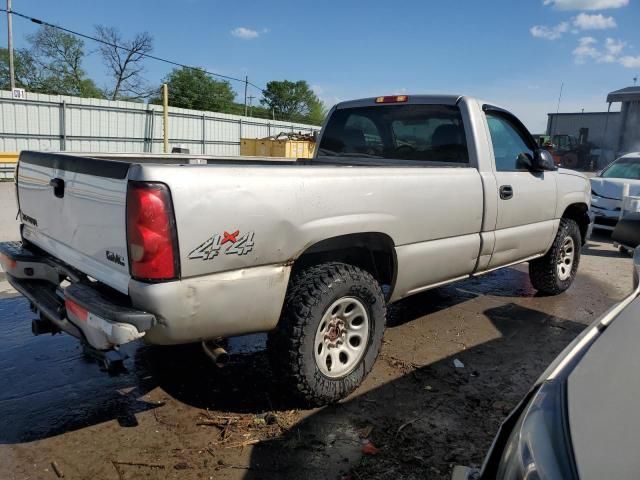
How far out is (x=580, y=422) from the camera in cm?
140

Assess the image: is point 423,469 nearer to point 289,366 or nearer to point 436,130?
point 289,366

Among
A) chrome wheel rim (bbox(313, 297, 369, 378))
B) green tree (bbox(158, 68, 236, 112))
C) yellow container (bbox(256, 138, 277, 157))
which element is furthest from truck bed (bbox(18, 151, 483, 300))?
green tree (bbox(158, 68, 236, 112))

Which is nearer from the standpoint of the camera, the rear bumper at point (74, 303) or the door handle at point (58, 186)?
the rear bumper at point (74, 303)

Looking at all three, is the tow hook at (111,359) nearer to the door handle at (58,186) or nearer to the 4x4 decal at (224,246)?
the 4x4 decal at (224,246)

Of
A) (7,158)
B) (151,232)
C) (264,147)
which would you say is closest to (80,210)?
(151,232)

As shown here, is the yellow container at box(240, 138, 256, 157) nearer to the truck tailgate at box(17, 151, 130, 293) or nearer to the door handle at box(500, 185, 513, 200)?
the door handle at box(500, 185, 513, 200)

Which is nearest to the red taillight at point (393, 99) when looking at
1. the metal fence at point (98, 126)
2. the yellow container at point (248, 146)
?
the metal fence at point (98, 126)

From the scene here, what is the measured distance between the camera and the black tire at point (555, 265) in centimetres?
552

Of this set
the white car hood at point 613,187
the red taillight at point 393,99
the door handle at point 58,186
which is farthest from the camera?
the white car hood at point 613,187

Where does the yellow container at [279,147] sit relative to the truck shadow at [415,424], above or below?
above

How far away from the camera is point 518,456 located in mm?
1429

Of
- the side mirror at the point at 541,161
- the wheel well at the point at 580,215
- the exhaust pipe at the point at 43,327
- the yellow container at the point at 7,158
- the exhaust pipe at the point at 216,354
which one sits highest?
the side mirror at the point at 541,161

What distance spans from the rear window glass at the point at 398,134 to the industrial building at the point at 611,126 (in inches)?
1470

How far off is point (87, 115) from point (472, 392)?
18739mm
